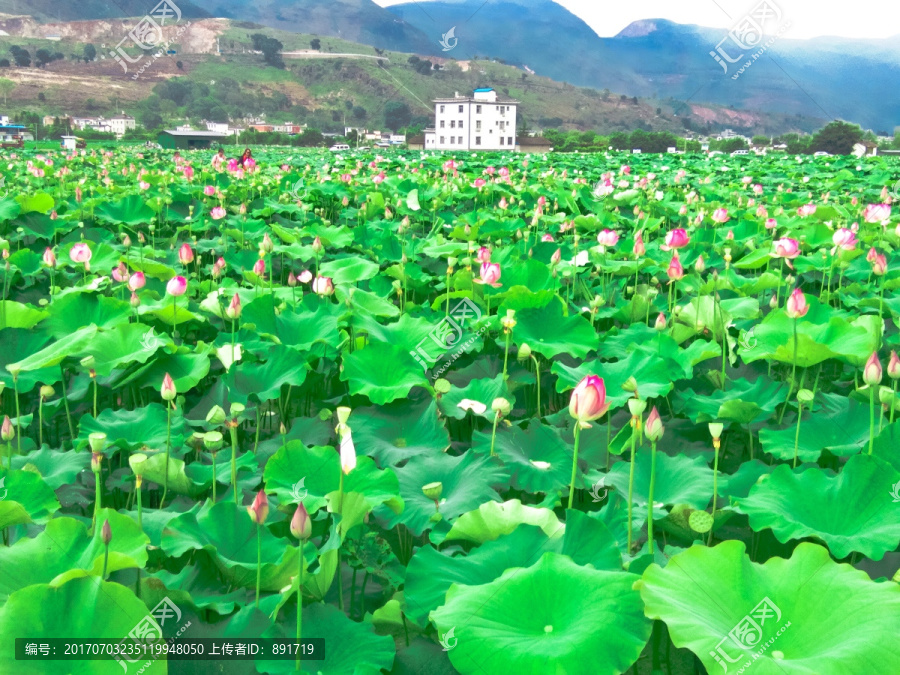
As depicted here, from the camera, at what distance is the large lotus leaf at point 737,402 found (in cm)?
185

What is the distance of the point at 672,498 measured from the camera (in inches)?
59.2

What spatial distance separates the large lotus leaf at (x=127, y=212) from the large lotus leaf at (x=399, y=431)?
10.5ft

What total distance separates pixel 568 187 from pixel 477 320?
462cm

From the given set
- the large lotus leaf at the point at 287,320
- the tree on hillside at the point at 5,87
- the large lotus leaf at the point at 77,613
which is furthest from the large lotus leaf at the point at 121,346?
the tree on hillside at the point at 5,87

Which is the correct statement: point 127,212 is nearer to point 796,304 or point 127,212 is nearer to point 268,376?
point 268,376

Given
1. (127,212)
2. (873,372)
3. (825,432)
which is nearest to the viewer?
(873,372)

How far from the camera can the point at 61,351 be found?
1987mm

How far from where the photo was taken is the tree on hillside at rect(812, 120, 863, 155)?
86.8 feet

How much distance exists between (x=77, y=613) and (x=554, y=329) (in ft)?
5.53

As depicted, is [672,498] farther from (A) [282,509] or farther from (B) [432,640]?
(A) [282,509]

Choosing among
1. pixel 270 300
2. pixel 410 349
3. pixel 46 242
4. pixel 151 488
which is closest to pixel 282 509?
pixel 151 488

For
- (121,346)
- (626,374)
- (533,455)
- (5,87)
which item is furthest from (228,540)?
(5,87)

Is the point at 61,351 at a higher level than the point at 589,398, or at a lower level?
lower

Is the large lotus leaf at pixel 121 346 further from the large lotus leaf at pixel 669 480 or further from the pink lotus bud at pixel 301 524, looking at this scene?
the large lotus leaf at pixel 669 480
